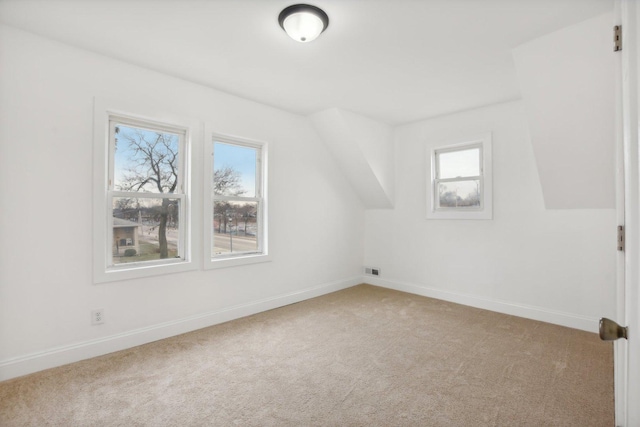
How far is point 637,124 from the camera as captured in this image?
719mm

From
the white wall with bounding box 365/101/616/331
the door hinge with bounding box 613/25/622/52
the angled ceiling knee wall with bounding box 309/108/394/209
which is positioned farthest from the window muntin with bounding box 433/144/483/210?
the door hinge with bounding box 613/25/622/52

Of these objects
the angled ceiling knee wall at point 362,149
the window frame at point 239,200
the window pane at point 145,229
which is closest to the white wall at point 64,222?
the window frame at point 239,200

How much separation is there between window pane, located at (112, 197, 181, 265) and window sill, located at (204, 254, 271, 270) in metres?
0.34

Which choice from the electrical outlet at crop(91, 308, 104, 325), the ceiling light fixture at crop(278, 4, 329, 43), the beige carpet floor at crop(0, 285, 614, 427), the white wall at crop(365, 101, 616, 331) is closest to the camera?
the beige carpet floor at crop(0, 285, 614, 427)

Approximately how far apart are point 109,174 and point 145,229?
57 centimetres

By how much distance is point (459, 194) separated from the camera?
13.7 feet

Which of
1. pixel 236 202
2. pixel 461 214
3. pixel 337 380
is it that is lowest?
pixel 337 380

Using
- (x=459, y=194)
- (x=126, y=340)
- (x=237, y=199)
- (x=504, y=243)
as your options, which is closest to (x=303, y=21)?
(x=237, y=199)

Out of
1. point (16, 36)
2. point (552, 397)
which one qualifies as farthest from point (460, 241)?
point (16, 36)

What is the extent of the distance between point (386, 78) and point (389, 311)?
2569mm

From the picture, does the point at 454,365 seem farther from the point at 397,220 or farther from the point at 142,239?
the point at 142,239

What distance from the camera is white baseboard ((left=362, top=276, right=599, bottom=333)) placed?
10.5 ft

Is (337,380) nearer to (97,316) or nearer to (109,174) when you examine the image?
(97,316)

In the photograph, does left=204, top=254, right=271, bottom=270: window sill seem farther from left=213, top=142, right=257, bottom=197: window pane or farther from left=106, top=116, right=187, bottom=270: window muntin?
left=213, top=142, right=257, bottom=197: window pane
